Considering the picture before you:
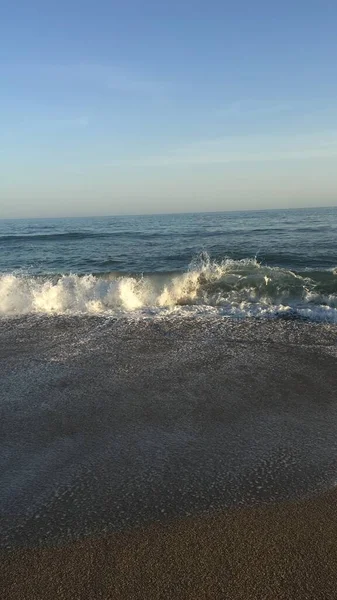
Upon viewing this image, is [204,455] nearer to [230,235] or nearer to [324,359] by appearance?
[324,359]

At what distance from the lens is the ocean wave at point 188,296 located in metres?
9.33

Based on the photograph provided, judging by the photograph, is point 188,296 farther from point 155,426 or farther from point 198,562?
point 198,562

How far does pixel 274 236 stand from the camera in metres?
24.3

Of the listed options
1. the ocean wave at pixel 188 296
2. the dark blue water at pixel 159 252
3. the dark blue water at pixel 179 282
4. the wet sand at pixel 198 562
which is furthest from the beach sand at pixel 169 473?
the dark blue water at pixel 159 252

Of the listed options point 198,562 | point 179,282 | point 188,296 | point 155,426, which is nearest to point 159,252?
point 179,282

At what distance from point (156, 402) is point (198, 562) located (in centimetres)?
237

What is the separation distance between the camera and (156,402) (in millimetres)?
4965

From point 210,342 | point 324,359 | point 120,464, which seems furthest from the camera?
point 210,342

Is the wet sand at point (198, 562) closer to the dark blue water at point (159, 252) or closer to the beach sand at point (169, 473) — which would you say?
the beach sand at point (169, 473)

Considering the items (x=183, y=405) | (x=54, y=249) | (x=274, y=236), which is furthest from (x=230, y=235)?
(x=183, y=405)

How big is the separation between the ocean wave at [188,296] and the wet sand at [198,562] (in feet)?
19.9

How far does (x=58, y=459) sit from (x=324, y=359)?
392cm

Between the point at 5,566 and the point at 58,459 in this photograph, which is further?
the point at 58,459

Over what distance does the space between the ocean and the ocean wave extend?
0.05 meters
